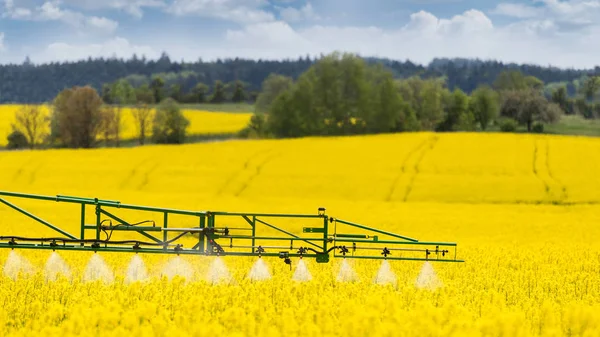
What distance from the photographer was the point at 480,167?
3938cm

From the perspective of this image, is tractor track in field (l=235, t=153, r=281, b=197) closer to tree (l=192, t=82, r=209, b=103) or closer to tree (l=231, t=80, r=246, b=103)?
tree (l=192, t=82, r=209, b=103)

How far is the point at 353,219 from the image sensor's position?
2909 cm

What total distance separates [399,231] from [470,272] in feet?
46.2

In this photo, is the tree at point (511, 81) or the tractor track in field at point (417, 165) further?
the tree at point (511, 81)

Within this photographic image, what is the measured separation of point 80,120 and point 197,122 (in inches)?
1450

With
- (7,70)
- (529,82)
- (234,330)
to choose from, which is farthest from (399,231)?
(7,70)

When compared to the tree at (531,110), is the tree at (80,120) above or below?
below

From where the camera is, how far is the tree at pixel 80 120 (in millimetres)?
72812

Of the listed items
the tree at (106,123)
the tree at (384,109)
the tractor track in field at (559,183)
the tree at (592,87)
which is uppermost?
the tree at (592,87)

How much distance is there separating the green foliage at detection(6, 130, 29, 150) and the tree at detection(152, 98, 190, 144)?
13343mm

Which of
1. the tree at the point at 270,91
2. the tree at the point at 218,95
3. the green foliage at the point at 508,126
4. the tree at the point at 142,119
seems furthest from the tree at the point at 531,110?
the tree at the point at 218,95

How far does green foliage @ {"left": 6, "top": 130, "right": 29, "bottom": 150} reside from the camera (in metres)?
79.6

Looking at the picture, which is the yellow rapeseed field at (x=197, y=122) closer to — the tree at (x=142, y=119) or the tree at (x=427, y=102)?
the tree at (x=142, y=119)

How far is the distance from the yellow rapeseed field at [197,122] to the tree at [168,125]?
19.6ft
